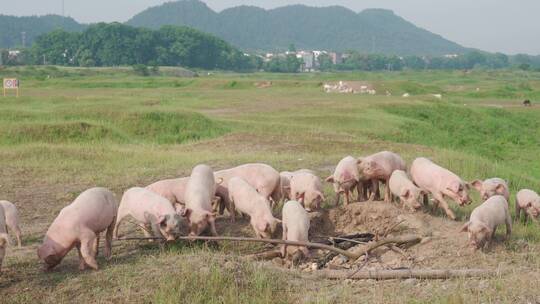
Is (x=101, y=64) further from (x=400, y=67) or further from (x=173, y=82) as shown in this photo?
(x=400, y=67)

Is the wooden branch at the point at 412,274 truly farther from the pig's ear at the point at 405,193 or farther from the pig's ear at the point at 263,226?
the pig's ear at the point at 405,193

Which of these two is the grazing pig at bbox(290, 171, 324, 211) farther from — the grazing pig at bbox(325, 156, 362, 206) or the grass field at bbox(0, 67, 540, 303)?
the grass field at bbox(0, 67, 540, 303)

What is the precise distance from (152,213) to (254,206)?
136cm

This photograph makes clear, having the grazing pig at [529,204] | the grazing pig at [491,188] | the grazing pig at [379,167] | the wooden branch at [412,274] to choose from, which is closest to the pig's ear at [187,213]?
the wooden branch at [412,274]

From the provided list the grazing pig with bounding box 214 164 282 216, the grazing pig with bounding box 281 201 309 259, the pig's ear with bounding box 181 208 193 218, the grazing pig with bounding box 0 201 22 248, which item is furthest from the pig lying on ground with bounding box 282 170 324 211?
the grazing pig with bounding box 0 201 22 248

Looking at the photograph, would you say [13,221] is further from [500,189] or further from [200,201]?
[500,189]

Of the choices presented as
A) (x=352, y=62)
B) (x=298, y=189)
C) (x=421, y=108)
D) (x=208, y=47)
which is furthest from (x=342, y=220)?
(x=352, y=62)

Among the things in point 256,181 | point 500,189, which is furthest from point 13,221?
point 500,189

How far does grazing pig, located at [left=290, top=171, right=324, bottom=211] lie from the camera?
10.0 m

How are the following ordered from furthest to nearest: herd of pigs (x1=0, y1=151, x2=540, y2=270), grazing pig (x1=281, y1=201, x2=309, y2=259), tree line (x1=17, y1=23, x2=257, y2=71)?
tree line (x1=17, y1=23, x2=257, y2=71) < grazing pig (x1=281, y1=201, x2=309, y2=259) < herd of pigs (x1=0, y1=151, x2=540, y2=270)

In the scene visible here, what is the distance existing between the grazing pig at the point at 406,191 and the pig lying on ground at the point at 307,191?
1.08 meters

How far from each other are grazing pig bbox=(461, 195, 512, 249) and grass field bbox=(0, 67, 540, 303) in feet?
0.77

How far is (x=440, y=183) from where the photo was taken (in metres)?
10.3

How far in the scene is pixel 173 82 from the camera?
62.7 meters
